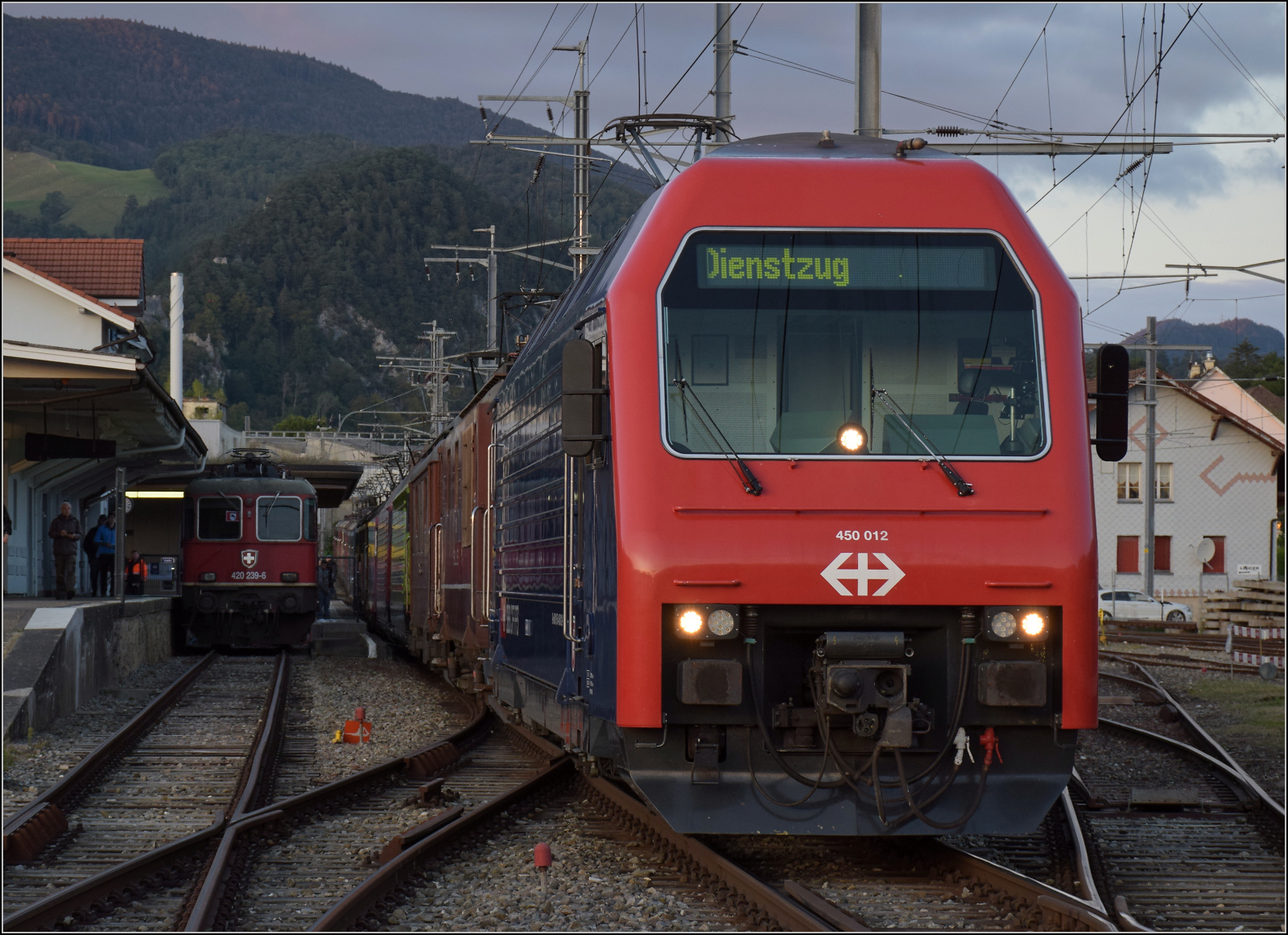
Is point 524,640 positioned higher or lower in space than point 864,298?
lower

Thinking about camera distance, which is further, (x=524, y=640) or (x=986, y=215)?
(x=524, y=640)

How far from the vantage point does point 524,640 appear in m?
9.67

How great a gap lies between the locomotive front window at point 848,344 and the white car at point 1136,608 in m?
34.6

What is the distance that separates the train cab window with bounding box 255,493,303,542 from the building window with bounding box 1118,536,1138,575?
99.1 ft

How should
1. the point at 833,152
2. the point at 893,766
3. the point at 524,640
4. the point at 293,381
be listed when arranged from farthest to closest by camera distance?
the point at 293,381
the point at 524,640
the point at 833,152
the point at 893,766

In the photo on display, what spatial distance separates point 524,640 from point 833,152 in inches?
151

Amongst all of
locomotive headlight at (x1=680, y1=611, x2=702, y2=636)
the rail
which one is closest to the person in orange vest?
the rail

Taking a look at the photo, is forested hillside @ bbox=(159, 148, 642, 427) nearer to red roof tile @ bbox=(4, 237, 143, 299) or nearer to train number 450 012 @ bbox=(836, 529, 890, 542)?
red roof tile @ bbox=(4, 237, 143, 299)

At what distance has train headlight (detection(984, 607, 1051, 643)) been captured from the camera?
6723mm

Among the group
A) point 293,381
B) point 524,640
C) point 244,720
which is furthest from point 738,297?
point 293,381

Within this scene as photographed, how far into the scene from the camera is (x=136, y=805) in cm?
980

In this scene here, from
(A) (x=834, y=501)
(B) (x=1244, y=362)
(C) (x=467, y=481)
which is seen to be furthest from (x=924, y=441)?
(B) (x=1244, y=362)

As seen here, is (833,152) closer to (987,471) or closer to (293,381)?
(987,471)

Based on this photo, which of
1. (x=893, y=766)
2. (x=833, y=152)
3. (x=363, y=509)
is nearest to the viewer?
(x=893, y=766)
